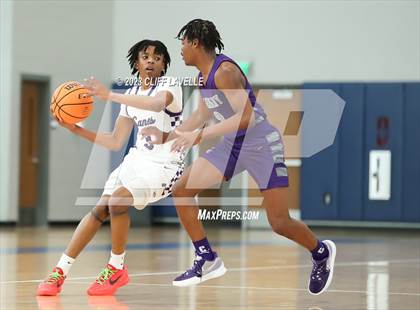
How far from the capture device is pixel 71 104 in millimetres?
7586

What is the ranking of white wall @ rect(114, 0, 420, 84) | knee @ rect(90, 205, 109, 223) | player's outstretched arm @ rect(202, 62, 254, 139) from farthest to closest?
white wall @ rect(114, 0, 420, 84) < knee @ rect(90, 205, 109, 223) < player's outstretched arm @ rect(202, 62, 254, 139)

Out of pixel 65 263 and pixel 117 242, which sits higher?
pixel 117 242

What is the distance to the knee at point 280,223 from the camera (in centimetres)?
725

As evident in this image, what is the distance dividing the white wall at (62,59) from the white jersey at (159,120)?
38.2 feet

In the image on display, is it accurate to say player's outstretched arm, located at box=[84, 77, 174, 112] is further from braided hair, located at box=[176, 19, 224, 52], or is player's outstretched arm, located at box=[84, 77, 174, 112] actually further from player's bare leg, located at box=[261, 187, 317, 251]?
player's bare leg, located at box=[261, 187, 317, 251]

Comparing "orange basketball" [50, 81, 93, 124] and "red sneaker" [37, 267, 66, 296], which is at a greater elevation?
"orange basketball" [50, 81, 93, 124]

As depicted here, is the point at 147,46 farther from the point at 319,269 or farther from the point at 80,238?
the point at 319,269

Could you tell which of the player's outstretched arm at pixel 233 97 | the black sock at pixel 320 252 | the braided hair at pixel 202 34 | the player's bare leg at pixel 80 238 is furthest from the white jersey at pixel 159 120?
the black sock at pixel 320 252

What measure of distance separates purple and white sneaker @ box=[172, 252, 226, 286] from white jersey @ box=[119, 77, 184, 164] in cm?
86

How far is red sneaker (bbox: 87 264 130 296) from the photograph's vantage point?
25.6 feet

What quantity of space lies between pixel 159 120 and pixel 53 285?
4.85ft

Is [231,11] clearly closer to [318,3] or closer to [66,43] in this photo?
[318,3]

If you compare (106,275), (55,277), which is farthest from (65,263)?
(106,275)

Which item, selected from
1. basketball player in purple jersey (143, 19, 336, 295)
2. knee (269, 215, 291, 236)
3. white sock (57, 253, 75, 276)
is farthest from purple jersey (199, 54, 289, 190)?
white sock (57, 253, 75, 276)
